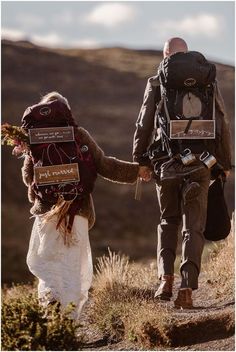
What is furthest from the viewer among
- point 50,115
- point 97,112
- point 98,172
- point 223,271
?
point 97,112

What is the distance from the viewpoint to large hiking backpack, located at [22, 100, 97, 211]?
8.10m

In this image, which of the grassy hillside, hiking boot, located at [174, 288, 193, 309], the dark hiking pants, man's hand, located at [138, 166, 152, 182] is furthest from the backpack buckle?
the grassy hillside

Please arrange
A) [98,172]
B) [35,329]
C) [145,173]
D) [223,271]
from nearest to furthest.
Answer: [35,329], [98,172], [145,173], [223,271]

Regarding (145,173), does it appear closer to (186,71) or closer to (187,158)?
(187,158)

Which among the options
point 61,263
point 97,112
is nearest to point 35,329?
point 61,263

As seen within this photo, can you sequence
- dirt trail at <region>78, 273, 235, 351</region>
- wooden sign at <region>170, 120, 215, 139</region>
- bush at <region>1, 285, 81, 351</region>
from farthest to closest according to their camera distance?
1. wooden sign at <region>170, 120, 215, 139</region>
2. dirt trail at <region>78, 273, 235, 351</region>
3. bush at <region>1, 285, 81, 351</region>

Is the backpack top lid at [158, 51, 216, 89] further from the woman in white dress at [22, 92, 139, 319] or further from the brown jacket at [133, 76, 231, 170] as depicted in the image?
the woman in white dress at [22, 92, 139, 319]

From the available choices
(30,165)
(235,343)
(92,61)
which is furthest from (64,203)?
(92,61)

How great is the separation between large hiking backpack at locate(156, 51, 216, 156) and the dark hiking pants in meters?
0.28

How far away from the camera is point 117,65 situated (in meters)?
52.8

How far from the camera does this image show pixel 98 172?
8398 millimetres

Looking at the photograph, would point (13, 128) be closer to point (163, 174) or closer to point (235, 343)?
point (163, 174)

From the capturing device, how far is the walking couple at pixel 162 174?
801cm

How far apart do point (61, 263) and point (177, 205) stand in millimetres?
Result: 1136
